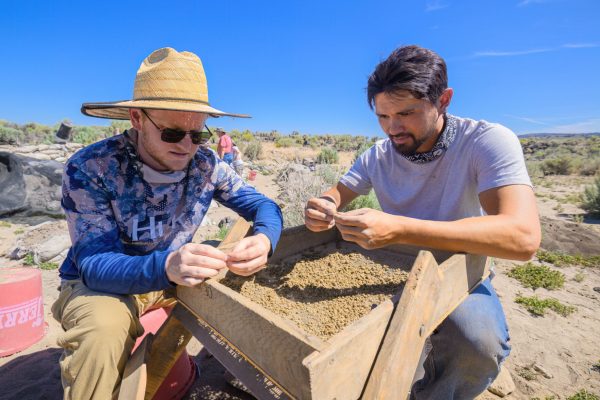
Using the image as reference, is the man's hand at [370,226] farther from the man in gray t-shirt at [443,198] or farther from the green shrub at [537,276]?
the green shrub at [537,276]

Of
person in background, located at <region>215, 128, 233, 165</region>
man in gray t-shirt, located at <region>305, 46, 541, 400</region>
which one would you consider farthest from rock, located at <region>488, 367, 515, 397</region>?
person in background, located at <region>215, 128, 233, 165</region>

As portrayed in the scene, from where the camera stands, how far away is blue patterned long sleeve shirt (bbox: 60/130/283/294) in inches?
56.4

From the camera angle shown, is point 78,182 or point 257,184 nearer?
point 78,182

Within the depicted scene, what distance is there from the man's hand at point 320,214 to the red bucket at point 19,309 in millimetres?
2378

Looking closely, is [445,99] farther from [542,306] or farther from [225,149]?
[225,149]

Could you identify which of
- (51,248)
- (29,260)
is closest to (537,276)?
(51,248)

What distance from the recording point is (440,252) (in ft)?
6.12

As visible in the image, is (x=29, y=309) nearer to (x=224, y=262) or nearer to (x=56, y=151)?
(x=224, y=262)

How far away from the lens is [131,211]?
176cm

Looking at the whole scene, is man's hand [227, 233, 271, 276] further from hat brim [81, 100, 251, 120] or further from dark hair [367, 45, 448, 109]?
dark hair [367, 45, 448, 109]

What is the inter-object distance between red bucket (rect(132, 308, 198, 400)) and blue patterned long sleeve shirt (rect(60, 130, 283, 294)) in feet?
1.46

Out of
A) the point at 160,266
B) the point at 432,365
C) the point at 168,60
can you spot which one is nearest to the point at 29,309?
the point at 160,266

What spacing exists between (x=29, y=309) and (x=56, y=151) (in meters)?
16.2

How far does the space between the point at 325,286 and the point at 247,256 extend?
490mm
